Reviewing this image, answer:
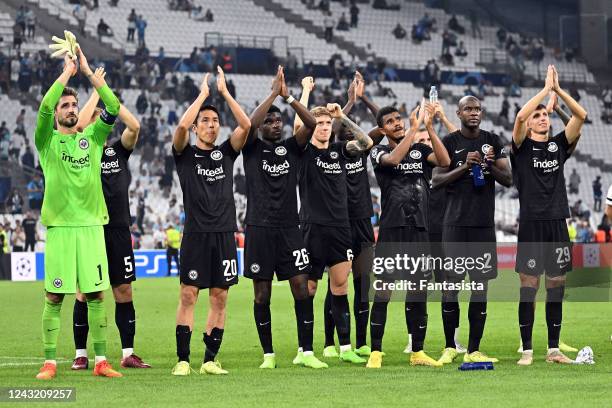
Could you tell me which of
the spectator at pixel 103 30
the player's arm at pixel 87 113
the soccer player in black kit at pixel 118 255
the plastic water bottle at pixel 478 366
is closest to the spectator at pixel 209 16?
the spectator at pixel 103 30

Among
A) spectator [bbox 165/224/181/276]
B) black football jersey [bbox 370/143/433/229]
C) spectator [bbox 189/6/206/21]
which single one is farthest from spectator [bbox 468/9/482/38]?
black football jersey [bbox 370/143/433/229]

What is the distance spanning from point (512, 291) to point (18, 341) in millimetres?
9701

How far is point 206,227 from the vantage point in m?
10.2

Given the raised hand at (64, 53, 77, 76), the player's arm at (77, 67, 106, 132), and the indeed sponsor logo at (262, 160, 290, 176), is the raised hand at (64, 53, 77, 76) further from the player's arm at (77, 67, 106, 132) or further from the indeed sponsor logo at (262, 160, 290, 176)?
the indeed sponsor logo at (262, 160, 290, 176)

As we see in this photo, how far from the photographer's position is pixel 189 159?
10281 mm

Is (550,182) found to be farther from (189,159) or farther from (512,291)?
(512,291)

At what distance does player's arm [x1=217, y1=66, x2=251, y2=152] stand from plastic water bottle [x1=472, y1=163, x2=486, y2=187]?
2.14 metres

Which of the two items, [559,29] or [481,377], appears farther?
[559,29]

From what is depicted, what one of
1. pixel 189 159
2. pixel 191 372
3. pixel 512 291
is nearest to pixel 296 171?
pixel 189 159

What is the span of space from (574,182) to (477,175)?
32792mm

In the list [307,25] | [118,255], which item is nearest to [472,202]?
[118,255]

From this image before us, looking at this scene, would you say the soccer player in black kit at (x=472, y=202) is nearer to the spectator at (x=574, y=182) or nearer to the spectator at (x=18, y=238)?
the spectator at (x=18, y=238)

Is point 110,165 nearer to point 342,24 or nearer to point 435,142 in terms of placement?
point 435,142

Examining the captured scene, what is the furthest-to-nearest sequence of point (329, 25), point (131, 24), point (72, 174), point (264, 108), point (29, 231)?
point (329, 25), point (131, 24), point (29, 231), point (264, 108), point (72, 174)
